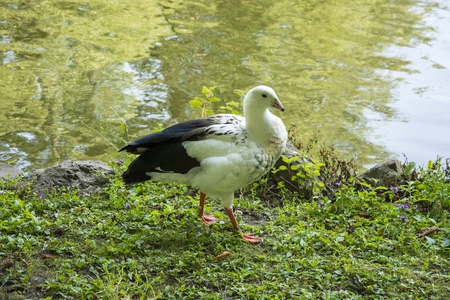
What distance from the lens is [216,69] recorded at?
9.70m

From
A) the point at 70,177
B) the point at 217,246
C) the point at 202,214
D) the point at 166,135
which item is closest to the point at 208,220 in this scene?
the point at 202,214

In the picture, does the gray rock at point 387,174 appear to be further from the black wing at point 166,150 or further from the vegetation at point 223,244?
the black wing at point 166,150

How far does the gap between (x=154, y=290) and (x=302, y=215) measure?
179 centimetres

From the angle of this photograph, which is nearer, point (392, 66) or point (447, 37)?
point (392, 66)

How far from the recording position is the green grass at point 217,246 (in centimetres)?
365

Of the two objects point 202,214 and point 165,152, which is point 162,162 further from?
point 202,214

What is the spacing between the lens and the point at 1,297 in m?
3.39

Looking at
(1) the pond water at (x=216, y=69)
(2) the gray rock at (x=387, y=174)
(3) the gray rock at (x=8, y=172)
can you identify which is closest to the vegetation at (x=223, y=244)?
(2) the gray rock at (x=387, y=174)

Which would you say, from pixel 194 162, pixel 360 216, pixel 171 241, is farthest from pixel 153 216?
pixel 360 216

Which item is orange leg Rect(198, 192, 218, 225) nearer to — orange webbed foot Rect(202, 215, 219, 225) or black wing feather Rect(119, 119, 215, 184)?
orange webbed foot Rect(202, 215, 219, 225)

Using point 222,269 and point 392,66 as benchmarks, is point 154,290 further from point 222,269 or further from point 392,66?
point 392,66

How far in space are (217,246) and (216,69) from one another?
5.98 meters

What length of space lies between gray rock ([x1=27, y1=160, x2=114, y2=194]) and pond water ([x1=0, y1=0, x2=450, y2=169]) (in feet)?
2.35

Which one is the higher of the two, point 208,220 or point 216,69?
point 208,220
